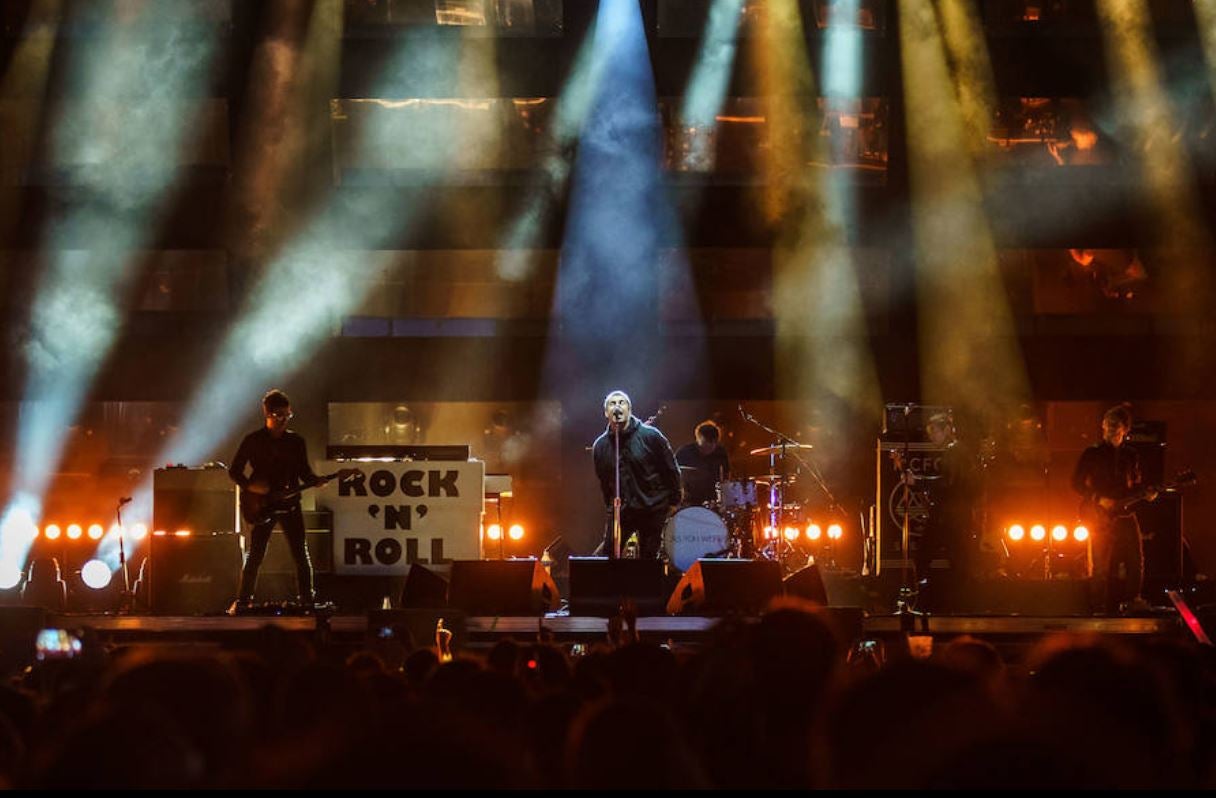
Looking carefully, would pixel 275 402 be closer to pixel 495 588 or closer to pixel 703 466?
pixel 495 588

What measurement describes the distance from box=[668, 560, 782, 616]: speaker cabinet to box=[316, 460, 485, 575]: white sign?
9.19ft

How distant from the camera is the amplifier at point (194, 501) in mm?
12766

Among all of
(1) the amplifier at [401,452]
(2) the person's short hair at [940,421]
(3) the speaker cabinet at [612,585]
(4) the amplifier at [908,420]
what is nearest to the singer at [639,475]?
(1) the amplifier at [401,452]

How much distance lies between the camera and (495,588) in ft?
36.7

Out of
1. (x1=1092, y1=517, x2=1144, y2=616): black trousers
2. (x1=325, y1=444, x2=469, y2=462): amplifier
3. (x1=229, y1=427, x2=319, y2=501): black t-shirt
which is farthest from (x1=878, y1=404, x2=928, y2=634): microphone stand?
(x1=229, y1=427, x2=319, y2=501): black t-shirt

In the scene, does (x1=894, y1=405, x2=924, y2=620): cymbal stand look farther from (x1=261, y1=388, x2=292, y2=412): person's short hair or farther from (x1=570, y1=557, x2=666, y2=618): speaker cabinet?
(x1=261, y1=388, x2=292, y2=412): person's short hair

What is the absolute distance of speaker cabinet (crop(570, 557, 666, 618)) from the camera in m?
10.9

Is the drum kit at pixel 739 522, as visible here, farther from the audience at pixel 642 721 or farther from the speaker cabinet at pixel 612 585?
the audience at pixel 642 721

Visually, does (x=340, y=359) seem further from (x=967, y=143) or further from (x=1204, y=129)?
(x=1204, y=129)

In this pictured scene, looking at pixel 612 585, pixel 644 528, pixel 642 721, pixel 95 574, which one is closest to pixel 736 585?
pixel 612 585

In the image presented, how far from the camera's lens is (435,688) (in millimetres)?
4645

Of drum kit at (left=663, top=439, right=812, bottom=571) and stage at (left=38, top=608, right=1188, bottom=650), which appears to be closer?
stage at (left=38, top=608, right=1188, bottom=650)

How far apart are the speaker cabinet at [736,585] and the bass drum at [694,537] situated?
256 cm

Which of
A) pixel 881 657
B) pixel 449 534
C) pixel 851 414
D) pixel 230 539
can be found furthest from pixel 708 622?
pixel 851 414
